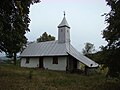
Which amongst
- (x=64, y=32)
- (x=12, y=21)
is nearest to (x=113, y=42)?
(x=12, y=21)

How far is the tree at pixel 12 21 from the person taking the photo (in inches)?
495

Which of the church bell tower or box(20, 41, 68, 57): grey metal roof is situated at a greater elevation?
the church bell tower

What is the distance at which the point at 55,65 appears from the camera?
39438 mm

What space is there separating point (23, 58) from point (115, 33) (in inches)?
1271

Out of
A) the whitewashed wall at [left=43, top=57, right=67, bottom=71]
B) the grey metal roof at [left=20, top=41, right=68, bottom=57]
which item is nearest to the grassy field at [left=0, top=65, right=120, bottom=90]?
the whitewashed wall at [left=43, top=57, right=67, bottom=71]

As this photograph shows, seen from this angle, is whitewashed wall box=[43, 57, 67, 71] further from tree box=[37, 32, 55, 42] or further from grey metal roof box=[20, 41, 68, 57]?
tree box=[37, 32, 55, 42]

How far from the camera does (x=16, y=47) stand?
23.5 meters

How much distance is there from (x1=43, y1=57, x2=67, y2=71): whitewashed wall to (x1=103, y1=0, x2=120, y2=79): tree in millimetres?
20607

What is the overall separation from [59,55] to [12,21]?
21902 millimetres

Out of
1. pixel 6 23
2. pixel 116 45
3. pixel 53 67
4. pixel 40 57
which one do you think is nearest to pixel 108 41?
pixel 116 45

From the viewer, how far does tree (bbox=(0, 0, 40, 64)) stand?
41.3 ft

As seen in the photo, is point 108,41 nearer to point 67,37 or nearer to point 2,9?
point 2,9

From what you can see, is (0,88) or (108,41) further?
(108,41)

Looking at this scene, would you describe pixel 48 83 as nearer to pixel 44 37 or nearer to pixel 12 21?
pixel 12 21
